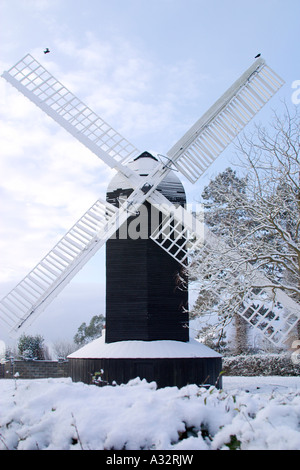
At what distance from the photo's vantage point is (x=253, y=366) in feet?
70.6

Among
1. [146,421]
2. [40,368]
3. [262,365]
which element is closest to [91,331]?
[40,368]

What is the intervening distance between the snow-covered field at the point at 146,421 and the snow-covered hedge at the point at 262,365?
59.6 feet

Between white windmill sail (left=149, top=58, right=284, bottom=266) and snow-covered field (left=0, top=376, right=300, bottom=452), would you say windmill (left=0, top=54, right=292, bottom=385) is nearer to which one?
white windmill sail (left=149, top=58, right=284, bottom=266)

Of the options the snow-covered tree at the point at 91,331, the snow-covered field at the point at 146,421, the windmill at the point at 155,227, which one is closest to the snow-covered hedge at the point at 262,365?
the windmill at the point at 155,227

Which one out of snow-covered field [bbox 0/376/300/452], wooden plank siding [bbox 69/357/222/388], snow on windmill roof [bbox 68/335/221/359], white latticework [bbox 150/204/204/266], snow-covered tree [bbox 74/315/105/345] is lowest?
snow-covered tree [bbox 74/315/105/345]

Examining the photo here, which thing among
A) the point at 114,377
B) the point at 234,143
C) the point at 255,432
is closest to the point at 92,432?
the point at 255,432

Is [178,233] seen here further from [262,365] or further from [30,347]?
[30,347]

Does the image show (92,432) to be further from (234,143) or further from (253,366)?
(253,366)

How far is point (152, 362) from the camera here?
12.2 m

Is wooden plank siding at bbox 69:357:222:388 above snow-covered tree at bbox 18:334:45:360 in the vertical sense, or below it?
above

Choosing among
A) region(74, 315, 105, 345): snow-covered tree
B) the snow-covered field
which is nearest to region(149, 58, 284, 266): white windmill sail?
the snow-covered field

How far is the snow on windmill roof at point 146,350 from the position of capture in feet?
40.3

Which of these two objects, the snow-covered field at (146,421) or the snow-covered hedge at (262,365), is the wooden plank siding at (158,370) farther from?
the snow-covered hedge at (262,365)

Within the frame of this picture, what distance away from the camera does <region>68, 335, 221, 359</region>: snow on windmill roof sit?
12.3 m
